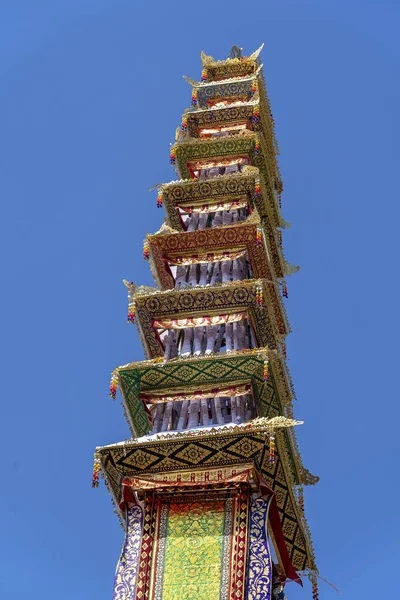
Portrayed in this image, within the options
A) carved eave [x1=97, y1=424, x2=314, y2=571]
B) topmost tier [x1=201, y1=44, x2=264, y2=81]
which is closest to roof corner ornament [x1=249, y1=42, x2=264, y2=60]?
topmost tier [x1=201, y1=44, x2=264, y2=81]

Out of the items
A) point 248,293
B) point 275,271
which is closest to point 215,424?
point 248,293

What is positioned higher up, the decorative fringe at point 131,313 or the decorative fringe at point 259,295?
the decorative fringe at point 259,295

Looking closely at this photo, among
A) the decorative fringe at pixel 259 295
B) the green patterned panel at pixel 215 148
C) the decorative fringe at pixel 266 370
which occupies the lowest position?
the decorative fringe at pixel 266 370

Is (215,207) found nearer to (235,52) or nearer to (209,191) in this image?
(209,191)

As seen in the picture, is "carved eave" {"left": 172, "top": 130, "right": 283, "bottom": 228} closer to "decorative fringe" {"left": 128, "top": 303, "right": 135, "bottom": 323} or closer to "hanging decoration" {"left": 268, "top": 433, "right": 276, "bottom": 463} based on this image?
"decorative fringe" {"left": 128, "top": 303, "right": 135, "bottom": 323}

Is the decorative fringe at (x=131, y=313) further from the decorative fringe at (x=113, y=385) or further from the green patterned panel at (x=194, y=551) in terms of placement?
the green patterned panel at (x=194, y=551)

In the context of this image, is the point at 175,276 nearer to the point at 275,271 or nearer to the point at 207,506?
the point at 275,271

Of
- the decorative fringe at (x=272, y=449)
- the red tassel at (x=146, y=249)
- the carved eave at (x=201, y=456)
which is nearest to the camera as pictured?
the decorative fringe at (x=272, y=449)

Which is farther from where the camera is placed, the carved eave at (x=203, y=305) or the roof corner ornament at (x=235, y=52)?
the roof corner ornament at (x=235, y=52)

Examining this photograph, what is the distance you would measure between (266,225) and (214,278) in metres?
4.50

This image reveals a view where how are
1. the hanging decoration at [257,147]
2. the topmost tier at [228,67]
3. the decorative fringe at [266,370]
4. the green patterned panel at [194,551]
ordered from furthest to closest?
the topmost tier at [228,67] → the hanging decoration at [257,147] → the decorative fringe at [266,370] → the green patterned panel at [194,551]

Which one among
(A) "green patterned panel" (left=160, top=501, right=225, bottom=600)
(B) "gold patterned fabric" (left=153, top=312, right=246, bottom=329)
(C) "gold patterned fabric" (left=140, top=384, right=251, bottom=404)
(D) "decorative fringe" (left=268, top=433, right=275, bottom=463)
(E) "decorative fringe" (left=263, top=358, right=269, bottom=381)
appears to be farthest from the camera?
(B) "gold patterned fabric" (left=153, top=312, right=246, bottom=329)

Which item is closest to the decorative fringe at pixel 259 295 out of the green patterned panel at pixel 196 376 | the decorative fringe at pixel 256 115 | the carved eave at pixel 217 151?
the green patterned panel at pixel 196 376

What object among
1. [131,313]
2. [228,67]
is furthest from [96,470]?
[228,67]
